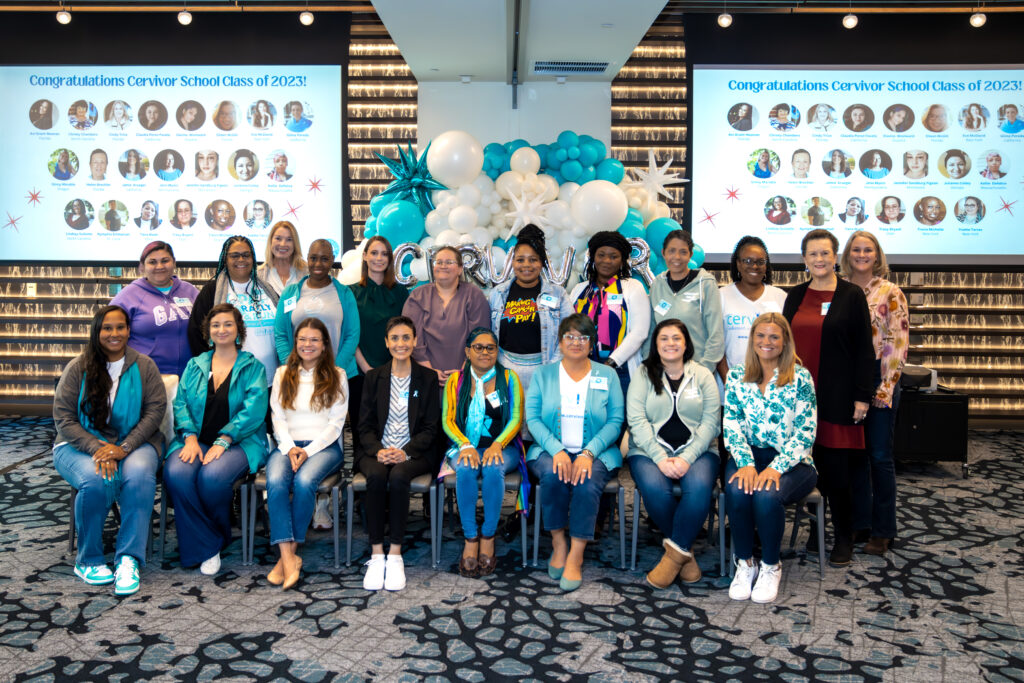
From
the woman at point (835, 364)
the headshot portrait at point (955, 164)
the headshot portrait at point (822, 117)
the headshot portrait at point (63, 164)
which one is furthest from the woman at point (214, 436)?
the headshot portrait at point (955, 164)

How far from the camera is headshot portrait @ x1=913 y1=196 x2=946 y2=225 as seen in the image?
650cm

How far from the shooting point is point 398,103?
6570 millimetres

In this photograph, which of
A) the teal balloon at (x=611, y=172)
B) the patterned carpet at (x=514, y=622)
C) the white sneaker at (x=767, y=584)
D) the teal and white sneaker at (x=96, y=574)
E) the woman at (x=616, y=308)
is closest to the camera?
the patterned carpet at (x=514, y=622)

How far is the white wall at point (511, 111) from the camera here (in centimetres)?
646

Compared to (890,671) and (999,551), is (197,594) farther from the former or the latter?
(999,551)

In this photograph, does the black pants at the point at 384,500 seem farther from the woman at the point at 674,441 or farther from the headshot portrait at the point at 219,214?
the headshot portrait at the point at 219,214

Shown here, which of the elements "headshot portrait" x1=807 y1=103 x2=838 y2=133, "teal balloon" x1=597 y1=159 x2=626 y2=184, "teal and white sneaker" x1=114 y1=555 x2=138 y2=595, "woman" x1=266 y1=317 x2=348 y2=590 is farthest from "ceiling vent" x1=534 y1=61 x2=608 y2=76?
"teal and white sneaker" x1=114 y1=555 x2=138 y2=595

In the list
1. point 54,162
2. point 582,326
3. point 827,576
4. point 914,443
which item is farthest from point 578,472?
point 54,162

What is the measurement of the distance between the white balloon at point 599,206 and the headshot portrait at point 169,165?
11.9 feet

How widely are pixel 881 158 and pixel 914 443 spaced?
8.10ft

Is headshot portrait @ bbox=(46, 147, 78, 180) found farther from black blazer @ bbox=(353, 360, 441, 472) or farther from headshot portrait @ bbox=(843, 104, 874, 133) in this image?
headshot portrait @ bbox=(843, 104, 874, 133)

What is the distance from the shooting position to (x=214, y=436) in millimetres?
3619

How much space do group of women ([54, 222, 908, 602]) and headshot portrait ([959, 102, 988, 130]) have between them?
3615 millimetres

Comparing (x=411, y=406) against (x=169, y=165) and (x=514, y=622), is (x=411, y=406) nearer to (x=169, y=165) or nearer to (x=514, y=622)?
(x=514, y=622)
